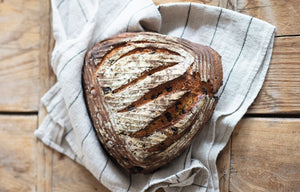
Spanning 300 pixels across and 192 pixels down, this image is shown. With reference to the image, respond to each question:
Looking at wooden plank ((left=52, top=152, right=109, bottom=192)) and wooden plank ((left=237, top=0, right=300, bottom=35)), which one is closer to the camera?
wooden plank ((left=237, top=0, right=300, bottom=35))

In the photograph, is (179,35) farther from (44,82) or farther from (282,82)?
(44,82)

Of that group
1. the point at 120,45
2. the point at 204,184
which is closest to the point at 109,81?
the point at 120,45

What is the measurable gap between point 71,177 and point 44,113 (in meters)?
0.24

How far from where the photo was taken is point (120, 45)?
88 centimetres

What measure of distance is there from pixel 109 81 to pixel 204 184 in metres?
0.40

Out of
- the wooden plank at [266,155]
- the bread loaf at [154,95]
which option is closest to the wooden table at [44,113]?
the wooden plank at [266,155]

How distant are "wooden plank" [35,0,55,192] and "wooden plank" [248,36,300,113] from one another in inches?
27.2

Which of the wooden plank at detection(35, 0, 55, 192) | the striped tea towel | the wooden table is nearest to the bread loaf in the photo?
the striped tea towel

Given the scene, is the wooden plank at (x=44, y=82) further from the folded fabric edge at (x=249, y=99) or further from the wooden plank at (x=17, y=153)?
the folded fabric edge at (x=249, y=99)

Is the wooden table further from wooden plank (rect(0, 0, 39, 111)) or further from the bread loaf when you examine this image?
the bread loaf

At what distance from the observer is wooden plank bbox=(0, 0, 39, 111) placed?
3.69 feet

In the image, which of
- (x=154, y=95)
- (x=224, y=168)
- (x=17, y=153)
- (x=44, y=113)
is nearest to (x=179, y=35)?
(x=154, y=95)

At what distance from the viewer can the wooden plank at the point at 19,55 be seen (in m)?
1.13

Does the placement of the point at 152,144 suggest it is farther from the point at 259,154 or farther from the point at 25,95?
the point at 25,95
